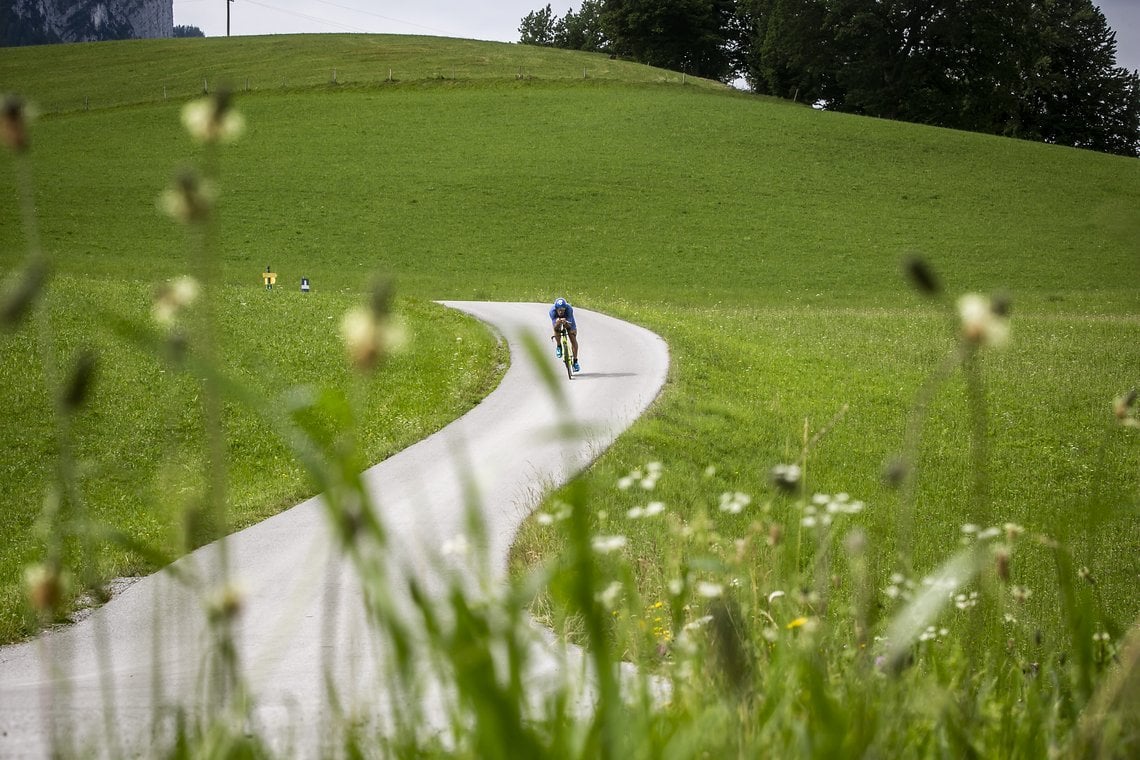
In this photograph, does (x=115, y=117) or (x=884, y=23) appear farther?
(x=884, y=23)

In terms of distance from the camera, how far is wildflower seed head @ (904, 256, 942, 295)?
3.22 feet

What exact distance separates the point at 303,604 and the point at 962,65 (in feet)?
268

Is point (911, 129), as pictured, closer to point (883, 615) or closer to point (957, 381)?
point (957, 381)

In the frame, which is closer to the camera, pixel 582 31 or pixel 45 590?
pixel 45 590

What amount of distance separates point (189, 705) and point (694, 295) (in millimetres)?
33538

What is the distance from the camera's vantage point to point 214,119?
96 centimetres

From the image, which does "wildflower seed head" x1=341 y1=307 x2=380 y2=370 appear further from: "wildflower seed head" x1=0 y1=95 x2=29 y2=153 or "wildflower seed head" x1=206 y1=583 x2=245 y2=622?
"wildflower seed head" x1=0 y1=95 x2=29 y2=153

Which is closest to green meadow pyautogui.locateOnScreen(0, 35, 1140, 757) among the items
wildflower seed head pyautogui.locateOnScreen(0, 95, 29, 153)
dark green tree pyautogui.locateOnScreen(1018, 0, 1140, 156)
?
wildflower seed head pyautogui.locateOnScreen(0, 95, 29, 153)

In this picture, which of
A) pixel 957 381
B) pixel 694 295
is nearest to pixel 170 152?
pixel 694 295

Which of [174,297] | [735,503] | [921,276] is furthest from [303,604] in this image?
[921,276]

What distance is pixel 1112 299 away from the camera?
35938mm

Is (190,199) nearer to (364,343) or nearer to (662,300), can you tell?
(364,343)

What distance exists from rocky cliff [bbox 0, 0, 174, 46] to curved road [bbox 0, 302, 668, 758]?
165 metres

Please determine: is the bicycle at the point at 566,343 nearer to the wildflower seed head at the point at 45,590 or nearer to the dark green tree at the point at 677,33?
the wildflower seed head at the point at 45,590
